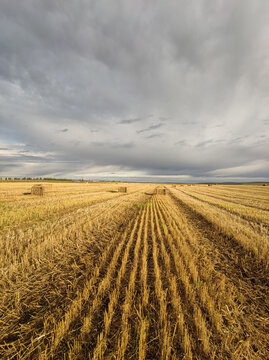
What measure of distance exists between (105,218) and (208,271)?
7.22 m

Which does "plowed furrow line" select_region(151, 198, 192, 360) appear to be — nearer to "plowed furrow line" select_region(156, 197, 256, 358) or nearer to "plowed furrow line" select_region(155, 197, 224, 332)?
"plowed furrow line" select_region(156, 197, 256, 358)

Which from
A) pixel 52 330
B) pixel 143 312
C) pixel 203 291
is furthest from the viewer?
pixel 203 291

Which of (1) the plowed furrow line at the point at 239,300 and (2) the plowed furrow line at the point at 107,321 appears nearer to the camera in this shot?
(2) the plowed furrow line at the point at 107,321

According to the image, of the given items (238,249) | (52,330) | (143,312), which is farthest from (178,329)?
(238,249)

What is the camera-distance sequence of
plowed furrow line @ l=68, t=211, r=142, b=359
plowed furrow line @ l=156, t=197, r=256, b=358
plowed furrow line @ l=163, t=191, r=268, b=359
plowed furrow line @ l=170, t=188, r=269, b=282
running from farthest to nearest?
plowed furrow line @ l=170, t=188, r=269, b=282, plowed furrow line @ l=163, t=191, r=268, b=359, plowed furrow line @ l=156, t=197, r=256, b=358, plowed furrow line @ l=68, t=211, r=142, b=359

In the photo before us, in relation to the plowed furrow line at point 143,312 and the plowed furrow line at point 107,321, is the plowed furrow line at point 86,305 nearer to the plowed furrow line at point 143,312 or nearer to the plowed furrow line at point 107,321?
the plowed furrow line at point 107,321

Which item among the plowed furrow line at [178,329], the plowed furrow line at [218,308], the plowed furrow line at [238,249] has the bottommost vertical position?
the plowed furrow line at [238,249]

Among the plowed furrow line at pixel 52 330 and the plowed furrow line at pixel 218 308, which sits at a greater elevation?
the plowed furrow line at pixel 52 330

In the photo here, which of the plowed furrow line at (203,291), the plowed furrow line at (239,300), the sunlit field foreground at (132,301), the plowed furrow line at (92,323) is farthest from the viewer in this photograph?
the plowed furrow line at (203,291)

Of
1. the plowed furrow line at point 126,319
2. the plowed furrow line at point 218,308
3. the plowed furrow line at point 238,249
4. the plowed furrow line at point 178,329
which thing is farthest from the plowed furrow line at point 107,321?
the plowed furrow line at point 238,249

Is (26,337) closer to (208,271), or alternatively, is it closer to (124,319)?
(124,319)

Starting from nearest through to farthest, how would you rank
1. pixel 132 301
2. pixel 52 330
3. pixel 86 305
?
pixel 52 330
pixel 86 305
pixel 132 301

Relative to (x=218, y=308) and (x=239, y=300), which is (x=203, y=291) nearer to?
(x=218, y=308)

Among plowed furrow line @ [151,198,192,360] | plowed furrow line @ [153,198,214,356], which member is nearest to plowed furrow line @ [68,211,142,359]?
plowed furrow line @ [151,198,192,360]
